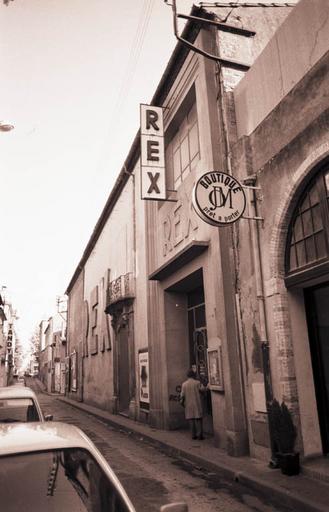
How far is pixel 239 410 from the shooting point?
866 centimetres

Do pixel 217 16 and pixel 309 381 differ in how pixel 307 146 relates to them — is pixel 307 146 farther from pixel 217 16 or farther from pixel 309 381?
pixel 217 16

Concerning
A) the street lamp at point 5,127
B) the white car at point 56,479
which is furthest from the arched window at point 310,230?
the street lamp at point 5,127

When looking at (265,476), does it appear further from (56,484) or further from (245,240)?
(56,484)

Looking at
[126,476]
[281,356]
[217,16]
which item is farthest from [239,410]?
[217,16]

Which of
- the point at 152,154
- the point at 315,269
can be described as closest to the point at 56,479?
the point at 315,269

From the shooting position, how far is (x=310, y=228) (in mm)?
7355

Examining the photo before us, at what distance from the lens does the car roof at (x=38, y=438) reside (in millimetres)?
2541

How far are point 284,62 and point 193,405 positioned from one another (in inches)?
303

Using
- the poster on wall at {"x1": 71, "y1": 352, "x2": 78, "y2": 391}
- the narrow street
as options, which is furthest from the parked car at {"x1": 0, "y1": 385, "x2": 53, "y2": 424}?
the poster on wall at {"x1": 71, "y1": 352, "x2": 78, "y2": 391}

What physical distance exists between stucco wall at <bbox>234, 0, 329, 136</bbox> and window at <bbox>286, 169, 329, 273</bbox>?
2.05 meters

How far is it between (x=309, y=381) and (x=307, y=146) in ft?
13.0

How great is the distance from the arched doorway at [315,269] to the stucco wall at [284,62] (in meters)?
2.02

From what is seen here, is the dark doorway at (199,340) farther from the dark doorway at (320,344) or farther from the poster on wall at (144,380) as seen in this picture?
the dark doorway at (320,344)

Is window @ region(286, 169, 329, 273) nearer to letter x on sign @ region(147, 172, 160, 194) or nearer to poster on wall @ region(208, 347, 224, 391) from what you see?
poster on wall @ region(208, 347, 224, 391)
